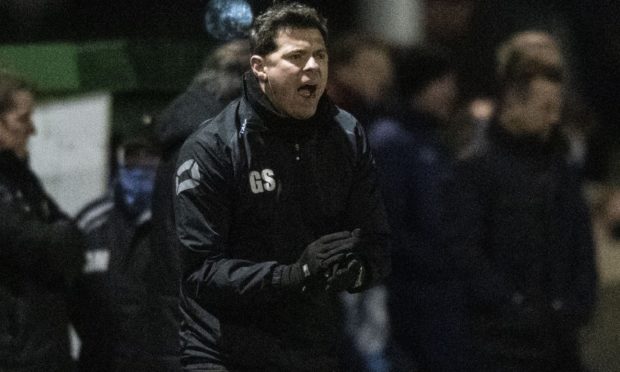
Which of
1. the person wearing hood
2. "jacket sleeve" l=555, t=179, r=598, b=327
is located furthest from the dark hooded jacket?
"jacket sleeve" l=555, t=179, r=598, b=327

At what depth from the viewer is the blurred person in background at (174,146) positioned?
5469 mm

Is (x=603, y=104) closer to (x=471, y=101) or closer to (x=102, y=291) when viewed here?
(x=471, y=101)

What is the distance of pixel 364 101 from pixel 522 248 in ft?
3.35

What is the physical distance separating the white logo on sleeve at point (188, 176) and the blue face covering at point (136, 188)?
157cm

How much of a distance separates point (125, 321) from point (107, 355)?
17 centimetres

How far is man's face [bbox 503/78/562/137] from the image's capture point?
250 inches

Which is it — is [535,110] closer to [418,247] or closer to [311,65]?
[418,247]

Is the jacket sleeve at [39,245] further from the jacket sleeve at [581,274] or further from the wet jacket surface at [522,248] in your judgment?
the jacket sleeve at [581,274]

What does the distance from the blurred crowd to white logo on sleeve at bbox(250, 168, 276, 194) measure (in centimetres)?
75

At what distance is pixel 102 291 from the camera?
6.26m

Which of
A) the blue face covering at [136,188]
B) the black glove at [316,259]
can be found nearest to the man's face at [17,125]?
the blue face covering at [136,188]

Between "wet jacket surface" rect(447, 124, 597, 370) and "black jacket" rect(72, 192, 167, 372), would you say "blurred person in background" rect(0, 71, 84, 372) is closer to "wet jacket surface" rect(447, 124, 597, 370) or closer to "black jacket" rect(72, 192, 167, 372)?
"black jacket" rect(72, 192, 167, 372)

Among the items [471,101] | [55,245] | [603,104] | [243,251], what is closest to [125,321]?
[55,245]

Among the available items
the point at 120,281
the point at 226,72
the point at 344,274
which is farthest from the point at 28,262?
the point at 344,274
